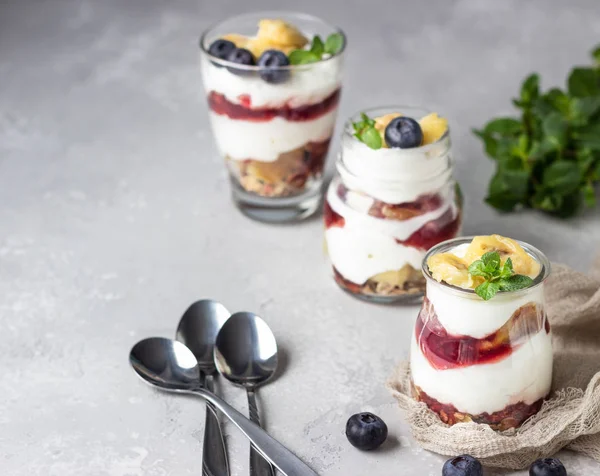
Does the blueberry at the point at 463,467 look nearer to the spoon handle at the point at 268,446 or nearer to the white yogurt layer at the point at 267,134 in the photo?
the spoon handle at the point at 268,446

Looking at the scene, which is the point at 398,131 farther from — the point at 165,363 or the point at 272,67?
the point at 165,363

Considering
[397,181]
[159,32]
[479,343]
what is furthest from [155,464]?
[159,32]

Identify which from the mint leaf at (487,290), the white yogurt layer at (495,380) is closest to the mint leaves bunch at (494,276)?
the mint leaf at (487,290)

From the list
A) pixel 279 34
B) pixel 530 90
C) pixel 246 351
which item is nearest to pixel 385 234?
pixel 246 351

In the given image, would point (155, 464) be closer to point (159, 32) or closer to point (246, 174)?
point (246, 174)

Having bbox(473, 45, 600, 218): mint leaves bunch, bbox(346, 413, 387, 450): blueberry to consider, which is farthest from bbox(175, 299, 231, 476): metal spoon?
bbox(473, 45, 600, 218): mint leaves bunch

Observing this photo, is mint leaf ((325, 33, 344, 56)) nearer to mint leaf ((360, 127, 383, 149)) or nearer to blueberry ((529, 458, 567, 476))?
mint leaf ((360, 127, 383, 149))
